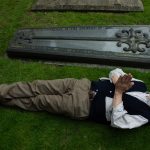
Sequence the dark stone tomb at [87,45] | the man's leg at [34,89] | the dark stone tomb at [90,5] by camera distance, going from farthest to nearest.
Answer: the dark stone tomb at [90,5], the dark stone tomb at [87,45], the man's leg at [34,89]

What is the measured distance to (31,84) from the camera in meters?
3.99

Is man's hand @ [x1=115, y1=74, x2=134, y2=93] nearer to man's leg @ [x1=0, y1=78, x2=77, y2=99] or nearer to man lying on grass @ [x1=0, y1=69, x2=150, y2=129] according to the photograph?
man lying on grass @ [x1=0, y1=69, x2=150, y2=129]

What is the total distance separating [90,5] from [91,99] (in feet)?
6.59

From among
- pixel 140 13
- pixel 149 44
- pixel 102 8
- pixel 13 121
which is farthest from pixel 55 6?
pixel 13 121

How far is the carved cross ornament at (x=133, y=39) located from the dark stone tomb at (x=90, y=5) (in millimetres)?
670

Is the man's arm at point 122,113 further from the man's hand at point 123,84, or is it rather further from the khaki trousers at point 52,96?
the khaki trousers at point 52,96

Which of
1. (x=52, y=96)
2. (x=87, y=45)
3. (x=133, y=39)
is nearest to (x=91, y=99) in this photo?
(x=52, y=96)

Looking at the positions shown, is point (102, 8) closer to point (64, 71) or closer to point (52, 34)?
point (52, 34)

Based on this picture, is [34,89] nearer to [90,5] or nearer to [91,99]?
[91,99]

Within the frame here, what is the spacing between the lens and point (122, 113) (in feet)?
11.7

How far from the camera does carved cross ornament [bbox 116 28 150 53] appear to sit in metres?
4.62

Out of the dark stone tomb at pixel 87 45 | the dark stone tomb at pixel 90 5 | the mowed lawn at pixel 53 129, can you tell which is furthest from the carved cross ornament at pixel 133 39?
the dark stone tomb at pixel 90 5

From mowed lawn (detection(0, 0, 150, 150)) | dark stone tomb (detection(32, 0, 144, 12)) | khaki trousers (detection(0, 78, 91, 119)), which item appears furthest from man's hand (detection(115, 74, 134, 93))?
dark stone tomb (detection(32, 0, 144, 12))

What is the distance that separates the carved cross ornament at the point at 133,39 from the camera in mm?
4619
